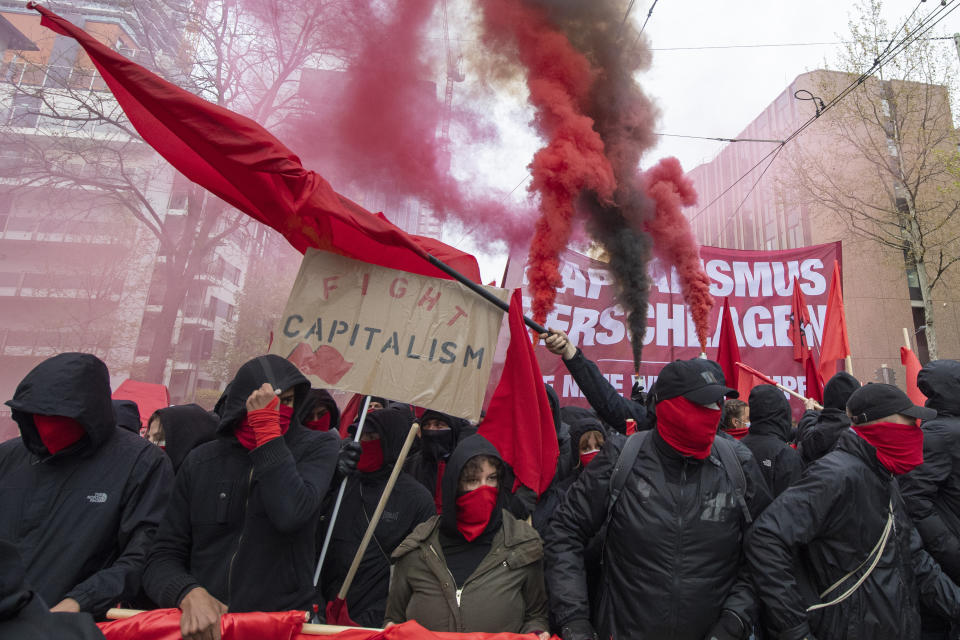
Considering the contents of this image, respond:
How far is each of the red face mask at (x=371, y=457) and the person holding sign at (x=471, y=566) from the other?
1126 millimetres

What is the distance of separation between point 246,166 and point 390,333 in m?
1.23

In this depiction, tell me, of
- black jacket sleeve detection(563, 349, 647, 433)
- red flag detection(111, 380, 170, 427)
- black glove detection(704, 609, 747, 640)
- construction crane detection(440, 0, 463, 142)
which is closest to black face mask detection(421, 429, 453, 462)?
black jacket sleeve detection(563, 349, 647, 433)

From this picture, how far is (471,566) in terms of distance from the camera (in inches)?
98.4

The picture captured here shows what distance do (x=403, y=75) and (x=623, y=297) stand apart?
5900 mm

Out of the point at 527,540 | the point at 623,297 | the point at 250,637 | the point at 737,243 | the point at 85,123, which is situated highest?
the point at 737,243

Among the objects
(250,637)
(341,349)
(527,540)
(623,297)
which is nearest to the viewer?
(250,637)

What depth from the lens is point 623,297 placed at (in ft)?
29.7

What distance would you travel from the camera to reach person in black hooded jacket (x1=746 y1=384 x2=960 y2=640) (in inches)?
89.1

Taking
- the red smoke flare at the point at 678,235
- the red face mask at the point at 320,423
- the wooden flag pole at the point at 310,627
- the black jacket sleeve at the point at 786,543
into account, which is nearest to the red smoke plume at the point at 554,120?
the red smoke flare at the point at 678,235

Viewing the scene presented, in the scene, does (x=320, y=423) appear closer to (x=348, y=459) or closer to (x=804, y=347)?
(x=348, y=459)

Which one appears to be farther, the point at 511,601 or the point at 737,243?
the point at 737,243

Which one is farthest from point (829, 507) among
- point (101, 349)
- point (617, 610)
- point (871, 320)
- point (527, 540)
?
point (871, 320)

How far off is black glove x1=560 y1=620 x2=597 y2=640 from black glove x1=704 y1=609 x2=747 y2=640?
0.49 meters

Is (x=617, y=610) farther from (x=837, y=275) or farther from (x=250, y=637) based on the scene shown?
(x=837, y=275)
